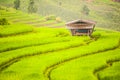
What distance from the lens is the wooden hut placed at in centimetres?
2900

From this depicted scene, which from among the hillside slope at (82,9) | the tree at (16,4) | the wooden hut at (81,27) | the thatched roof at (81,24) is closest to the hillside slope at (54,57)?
the wooden hut at (81,27)

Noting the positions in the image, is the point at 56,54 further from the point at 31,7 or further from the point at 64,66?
the point at 31,7

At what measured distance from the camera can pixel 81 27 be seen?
28922 millimetres

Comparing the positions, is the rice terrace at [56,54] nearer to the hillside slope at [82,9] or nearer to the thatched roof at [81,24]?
the thatched roof at [81,24]

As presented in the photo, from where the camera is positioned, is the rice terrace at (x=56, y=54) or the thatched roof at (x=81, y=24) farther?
the thatched roof at (x=81, y=24)

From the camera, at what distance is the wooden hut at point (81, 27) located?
29000 mm

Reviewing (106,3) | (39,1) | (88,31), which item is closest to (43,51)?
(88,31)

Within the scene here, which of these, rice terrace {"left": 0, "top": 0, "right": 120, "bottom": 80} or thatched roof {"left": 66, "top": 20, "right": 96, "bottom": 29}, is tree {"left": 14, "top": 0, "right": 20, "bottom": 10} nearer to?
rice terrace {"left": 0, "top": 0, "right": 120, "bottom": 80}

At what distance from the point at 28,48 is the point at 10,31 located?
5.12 m

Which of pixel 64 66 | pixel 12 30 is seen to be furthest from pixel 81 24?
pixel 64 66

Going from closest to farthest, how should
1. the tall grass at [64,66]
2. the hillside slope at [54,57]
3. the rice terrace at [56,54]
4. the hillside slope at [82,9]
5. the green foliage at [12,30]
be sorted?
the tall grass at [64,66] < the hillside slope at [54,57] < the rice terrace at [56,54] < the green foliage at [12,30] < the hillside slope at [82,9]

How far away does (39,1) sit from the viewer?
52.9 m

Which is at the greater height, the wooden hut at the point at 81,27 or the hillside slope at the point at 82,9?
the wooden hut at the point at 81,27

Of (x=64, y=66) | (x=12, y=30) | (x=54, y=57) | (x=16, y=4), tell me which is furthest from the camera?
(x=16, y=4)
